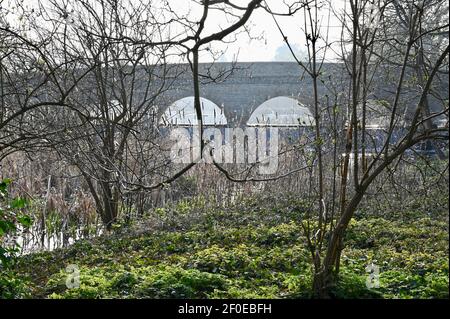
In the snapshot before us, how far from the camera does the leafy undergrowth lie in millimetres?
4254

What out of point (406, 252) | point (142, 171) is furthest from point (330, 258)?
point (142, 171)

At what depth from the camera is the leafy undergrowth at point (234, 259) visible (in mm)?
4254

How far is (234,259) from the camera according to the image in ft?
17.4

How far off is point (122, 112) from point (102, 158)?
7.32ft

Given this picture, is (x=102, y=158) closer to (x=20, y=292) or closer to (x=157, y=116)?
(x=20, y=292)

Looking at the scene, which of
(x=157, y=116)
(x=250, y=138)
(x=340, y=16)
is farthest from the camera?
(x=250, y=138)

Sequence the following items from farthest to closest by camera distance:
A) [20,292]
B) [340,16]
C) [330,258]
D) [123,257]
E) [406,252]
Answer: [123,257], [406,252], [340,16], [20,292], [330,258]

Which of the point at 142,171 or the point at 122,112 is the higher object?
the point at 122,112

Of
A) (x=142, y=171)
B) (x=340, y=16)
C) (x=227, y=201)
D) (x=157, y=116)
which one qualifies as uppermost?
(x=340, y=16)

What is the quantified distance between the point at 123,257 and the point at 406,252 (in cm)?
250

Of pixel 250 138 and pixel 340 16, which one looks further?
pixel 250 138

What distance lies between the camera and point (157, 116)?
29.3ft

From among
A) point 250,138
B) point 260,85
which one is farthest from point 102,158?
point 260,85

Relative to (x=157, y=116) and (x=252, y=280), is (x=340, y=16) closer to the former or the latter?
(x=252, y=280)
